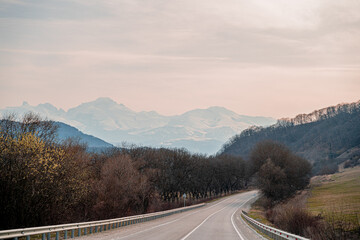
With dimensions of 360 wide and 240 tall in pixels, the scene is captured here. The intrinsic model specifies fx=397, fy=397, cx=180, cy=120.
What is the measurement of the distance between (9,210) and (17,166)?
8.25ft

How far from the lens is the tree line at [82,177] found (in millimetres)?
22984

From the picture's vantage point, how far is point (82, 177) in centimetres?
3444

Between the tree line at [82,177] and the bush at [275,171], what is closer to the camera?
the tree line at [82,177]

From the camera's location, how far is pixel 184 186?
95.1 meters

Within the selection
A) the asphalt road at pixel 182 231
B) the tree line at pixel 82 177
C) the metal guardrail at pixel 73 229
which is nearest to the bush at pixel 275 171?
the tree line at pixel 82 177

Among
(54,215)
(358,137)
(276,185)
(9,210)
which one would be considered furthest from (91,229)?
(358,137)

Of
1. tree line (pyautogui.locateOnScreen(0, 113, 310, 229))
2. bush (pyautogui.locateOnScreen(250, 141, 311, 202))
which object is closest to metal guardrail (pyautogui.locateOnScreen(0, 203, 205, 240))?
tree line (pyautogui.locateOnScreen(0, 113, 310, 229))

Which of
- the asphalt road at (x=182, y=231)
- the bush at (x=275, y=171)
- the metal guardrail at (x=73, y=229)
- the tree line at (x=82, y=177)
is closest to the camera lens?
the metal guardrail at (x=73, y=229)

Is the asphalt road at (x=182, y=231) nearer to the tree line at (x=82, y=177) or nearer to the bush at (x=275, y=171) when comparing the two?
the tree line at (x=82, y=177)

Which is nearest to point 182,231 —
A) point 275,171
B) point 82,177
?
point 82,177

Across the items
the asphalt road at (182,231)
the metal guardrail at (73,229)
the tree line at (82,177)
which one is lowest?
the asphalt road at (182,231)

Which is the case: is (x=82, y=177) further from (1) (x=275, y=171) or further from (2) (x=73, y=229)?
(1) (x=275, y=171)

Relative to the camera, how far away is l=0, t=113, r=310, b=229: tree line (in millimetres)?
22984

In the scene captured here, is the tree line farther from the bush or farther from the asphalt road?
the asphalt road
